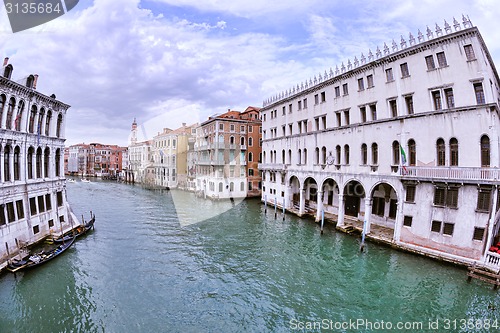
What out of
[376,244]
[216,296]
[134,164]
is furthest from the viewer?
[134,164]

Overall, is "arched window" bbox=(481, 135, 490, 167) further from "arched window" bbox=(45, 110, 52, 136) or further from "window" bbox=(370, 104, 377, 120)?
"arched window" bbox=(45, 110, 52, 136)

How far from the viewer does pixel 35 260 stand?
13.6 meters

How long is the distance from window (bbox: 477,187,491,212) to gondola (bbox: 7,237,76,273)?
2163 centimetres

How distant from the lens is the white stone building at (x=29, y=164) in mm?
14172

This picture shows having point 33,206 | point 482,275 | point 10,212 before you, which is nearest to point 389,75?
point 482,275

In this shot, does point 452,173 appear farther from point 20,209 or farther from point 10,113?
point 10,113

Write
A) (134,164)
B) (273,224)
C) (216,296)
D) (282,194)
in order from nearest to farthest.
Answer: (216,296) < (273,224) < (282,194) < (134,164)

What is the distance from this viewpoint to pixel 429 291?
11727 millimetres

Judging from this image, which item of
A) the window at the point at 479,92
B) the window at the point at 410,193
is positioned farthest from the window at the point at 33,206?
the window at the point at 479,92

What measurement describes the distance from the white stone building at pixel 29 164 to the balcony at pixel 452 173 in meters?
21.5

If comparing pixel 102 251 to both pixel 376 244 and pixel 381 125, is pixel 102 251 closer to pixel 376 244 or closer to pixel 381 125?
pixel 376 244

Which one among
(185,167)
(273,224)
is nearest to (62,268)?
(273,224)

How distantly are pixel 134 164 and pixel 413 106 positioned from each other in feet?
224

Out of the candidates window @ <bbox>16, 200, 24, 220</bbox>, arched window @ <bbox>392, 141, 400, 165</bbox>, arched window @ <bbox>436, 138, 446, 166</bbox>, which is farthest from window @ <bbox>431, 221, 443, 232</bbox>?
window @ <bbox>16, 200, 24, 220</bbox>
